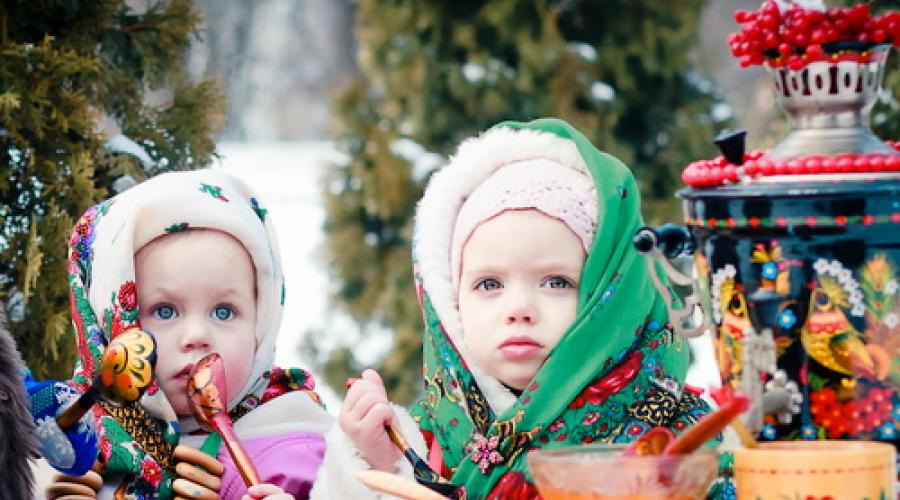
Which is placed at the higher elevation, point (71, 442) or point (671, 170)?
point (671, 170)

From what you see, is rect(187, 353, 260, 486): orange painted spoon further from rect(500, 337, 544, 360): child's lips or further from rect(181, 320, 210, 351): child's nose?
rect(500, 337, 544, 360): child's lips

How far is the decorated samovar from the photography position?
1874 mm

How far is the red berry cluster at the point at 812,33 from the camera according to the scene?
1.95 meters

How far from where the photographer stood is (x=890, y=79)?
4199mm

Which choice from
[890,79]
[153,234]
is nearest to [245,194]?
[153,234]

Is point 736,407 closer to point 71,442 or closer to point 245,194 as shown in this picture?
point 71,442

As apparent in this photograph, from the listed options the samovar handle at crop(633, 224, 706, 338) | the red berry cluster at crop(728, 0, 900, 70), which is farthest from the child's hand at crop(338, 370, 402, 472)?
the red berry cluster at crop(728, 0, 900, 70)

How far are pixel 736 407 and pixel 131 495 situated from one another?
126 cm

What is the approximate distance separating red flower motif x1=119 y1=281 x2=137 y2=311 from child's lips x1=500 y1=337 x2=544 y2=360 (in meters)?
0.69

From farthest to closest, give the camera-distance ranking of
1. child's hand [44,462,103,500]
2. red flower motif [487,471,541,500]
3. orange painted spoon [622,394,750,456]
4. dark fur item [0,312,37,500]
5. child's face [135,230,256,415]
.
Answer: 1. child's face [135,230,256,415]
2. child's hand [44,462,103,500]
3. red flower motif [487,471,541,500]
4. dark fur item [0,312,37,500]
5. orange painted spoon [622,394,750,456]

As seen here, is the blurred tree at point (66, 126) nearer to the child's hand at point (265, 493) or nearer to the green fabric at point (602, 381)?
the child's hand at point (265, 493)

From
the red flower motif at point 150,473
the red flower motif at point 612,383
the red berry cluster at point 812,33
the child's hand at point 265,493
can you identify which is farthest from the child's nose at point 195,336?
the red berry cluster at point 812,33

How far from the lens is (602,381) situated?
2.39 metres

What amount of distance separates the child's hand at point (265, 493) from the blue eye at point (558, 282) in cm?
56
